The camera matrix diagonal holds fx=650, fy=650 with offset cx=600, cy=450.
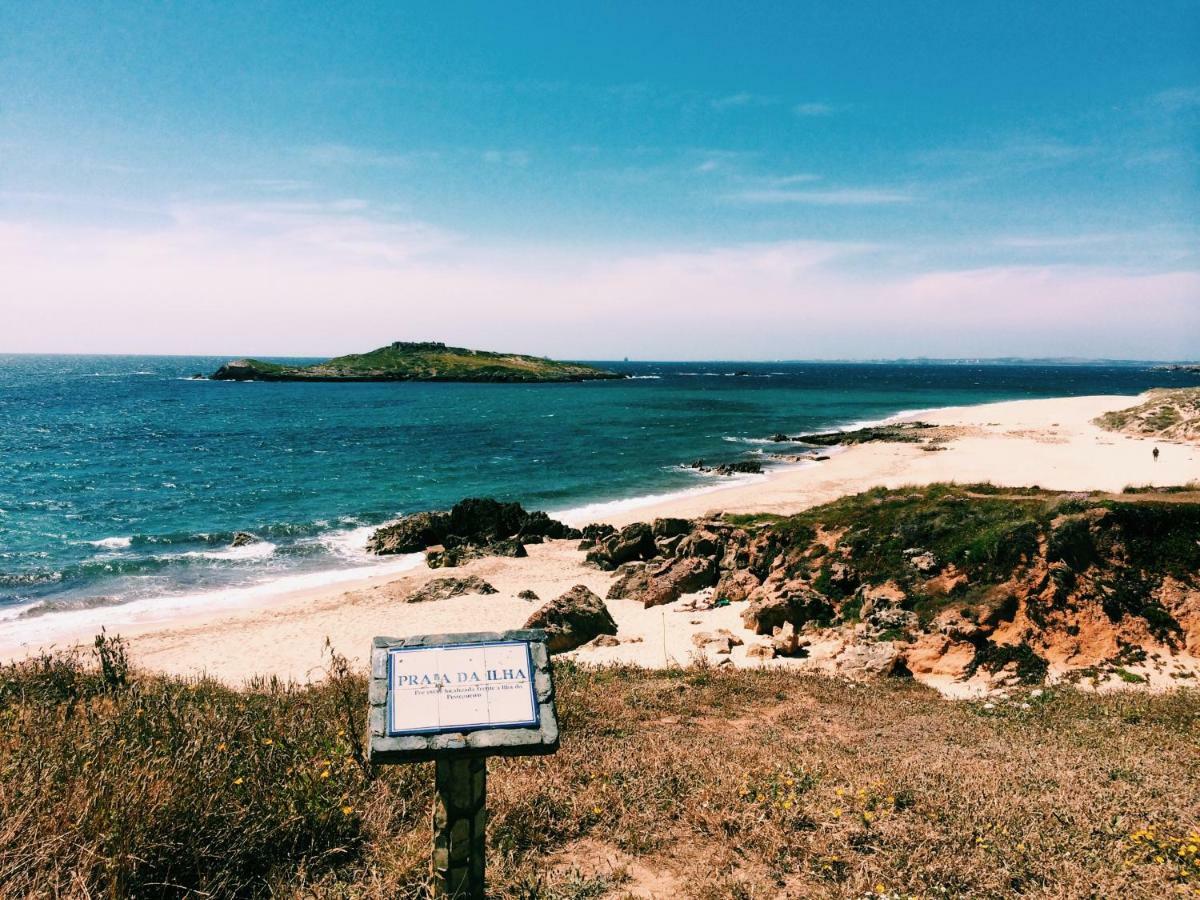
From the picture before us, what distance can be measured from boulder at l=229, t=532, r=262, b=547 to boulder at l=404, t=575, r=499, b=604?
11.8 m

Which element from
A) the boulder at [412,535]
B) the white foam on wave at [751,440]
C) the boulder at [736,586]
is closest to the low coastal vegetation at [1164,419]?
Result: the white foam on wave at [751,440]

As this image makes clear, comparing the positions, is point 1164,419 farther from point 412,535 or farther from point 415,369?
point 415,369

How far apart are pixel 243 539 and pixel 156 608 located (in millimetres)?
8170

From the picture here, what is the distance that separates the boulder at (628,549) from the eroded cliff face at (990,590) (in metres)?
6.36

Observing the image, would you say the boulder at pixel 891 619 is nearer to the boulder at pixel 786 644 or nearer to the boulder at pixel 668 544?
the boulder at pixel 786 644

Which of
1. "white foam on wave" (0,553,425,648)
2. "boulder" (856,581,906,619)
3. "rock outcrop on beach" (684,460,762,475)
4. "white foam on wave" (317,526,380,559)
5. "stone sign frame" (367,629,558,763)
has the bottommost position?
"white foam on wave" (0,553,425,648)

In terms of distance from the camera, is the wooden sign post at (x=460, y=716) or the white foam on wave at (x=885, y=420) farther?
the white foam on wave at (x=885, y=420)

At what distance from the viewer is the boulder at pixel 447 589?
22.6 metres

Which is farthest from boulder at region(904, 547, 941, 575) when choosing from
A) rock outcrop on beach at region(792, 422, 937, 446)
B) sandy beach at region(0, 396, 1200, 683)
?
rock outcrop on beach at region(792, 422, 937, 446)

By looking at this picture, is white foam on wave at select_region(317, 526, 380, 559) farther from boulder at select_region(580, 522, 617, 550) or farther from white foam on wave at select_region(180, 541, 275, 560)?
boulder at select_region(580, 522, 617, 550)

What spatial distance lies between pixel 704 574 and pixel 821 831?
1553 cm

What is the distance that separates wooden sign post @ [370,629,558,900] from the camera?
4461 mm

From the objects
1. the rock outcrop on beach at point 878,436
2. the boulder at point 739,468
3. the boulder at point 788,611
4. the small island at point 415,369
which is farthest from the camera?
the small island at point 415,369

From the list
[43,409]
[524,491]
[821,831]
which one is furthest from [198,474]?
[43,409]
